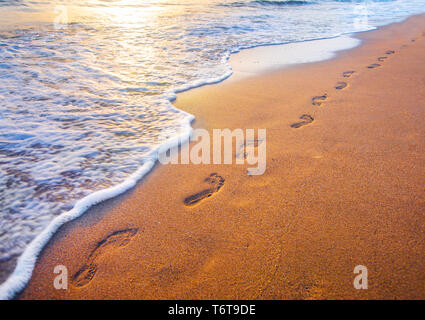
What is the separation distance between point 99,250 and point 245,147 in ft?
4.91

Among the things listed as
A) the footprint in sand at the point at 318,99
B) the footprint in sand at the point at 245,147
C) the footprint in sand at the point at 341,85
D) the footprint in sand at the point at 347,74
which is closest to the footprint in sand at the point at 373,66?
the footprint in sand at the point at 347,74

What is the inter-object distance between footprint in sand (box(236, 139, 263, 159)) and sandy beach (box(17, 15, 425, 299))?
139 mm

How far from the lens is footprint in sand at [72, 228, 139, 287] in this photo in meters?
1.41

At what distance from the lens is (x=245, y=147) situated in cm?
245

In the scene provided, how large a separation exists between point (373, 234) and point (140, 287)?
4.53 ft

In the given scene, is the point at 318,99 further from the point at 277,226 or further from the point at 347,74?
the point at 277,226

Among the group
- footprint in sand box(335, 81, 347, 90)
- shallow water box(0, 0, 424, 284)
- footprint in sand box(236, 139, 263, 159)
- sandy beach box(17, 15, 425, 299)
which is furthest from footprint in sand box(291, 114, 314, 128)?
shallow water box(0, 0, 424, 284)

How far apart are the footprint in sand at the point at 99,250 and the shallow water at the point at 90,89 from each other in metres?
0.44

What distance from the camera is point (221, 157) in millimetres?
2332

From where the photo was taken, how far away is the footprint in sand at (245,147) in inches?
91.9

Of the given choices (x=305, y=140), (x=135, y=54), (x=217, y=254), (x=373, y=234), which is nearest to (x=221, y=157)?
(x=305, y=140)

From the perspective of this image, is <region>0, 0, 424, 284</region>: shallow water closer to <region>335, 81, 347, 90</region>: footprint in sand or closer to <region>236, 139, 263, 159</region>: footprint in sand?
<region>236, 139, 263, 159</region>: footprint in sand

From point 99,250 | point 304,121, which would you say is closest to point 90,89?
point 99,250

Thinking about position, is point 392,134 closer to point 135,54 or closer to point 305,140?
point 305,140
